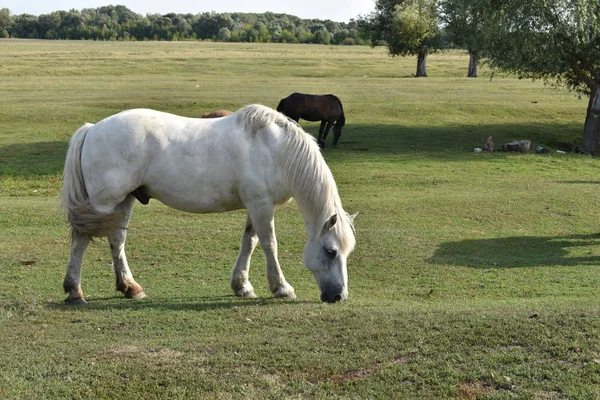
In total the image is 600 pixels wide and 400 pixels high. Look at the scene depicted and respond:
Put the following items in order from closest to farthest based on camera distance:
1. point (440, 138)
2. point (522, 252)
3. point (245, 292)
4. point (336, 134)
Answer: point (245, 292), point (522, 252), point (336, 134), point (440, 138)

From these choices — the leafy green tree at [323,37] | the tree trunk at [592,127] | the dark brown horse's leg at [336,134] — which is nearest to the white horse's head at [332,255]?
the dark brown horse's leg at [336,134]

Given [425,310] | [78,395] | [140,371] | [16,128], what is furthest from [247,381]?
[16,128]

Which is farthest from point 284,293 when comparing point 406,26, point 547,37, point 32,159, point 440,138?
point 406,26

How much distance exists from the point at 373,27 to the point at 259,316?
53.8m

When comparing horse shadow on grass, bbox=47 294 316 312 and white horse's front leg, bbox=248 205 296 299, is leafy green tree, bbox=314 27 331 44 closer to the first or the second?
white horse's front leg, bbox=248 205 296 299

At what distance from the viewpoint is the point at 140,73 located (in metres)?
49.7

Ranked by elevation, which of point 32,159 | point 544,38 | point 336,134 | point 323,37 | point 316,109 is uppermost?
point 544,38

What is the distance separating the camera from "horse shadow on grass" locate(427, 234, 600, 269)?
38.8 ft

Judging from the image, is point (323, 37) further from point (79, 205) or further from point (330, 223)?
point (330, 223)

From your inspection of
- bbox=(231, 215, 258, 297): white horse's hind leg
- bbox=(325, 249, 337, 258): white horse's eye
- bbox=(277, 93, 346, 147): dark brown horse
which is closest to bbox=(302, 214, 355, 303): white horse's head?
bbox=(325, 249, 337, 258): white horse's eye

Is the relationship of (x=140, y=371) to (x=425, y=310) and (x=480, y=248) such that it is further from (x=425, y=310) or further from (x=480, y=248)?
(x=480, y=248)

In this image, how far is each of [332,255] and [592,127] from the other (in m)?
21.1

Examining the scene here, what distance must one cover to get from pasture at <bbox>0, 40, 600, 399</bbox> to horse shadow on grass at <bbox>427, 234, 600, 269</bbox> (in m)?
0.05

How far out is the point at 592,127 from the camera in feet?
85.7
